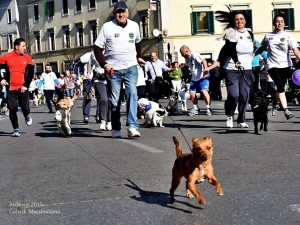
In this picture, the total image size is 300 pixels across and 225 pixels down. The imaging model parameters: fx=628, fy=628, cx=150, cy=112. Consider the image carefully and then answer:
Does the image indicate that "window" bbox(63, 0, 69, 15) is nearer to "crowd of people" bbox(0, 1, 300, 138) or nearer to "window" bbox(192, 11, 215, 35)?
"window" bbox(192, 11, 215, 35)

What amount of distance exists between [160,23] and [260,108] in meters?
38.8

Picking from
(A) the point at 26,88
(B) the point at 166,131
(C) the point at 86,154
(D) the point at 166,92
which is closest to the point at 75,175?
(C) the point at 86,154

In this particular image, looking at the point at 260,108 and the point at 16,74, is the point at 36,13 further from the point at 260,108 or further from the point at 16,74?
the point at 260,108

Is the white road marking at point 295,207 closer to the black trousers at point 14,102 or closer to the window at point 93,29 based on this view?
the black trousers at point 14,102

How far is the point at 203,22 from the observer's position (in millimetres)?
48938

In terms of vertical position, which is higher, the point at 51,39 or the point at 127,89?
the point at 51,39

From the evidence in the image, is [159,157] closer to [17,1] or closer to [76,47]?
[76,47]

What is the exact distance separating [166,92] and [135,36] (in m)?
7.22

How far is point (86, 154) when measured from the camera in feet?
26.0

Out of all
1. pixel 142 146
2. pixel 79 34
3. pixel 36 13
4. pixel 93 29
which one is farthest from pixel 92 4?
pixel 142 146

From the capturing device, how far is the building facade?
158 ft

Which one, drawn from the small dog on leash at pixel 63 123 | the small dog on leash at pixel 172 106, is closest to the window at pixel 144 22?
the small dog on leash at pixel 172 106

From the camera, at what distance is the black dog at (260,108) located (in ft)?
31.9

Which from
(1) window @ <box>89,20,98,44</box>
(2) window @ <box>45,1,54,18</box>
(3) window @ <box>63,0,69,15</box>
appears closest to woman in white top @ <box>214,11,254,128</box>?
(1) window @ <box>89,20,98,44</box>
